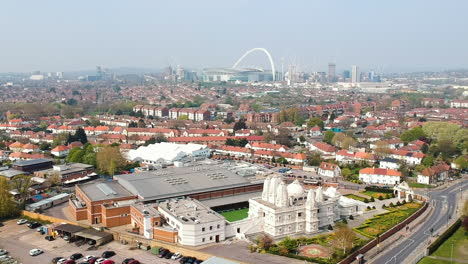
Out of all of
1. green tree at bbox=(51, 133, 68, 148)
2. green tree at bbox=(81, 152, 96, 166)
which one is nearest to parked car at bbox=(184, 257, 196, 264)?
green tree at bbox=(81, 152, 96, 166)

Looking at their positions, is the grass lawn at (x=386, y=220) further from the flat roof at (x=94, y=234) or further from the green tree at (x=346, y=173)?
the flat roof at (x=94, y=234)

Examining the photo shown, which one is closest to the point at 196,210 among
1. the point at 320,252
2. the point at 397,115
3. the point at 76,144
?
the point at 320,252

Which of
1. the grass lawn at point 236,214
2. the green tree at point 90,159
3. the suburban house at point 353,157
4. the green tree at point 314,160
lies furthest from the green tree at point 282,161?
the green tree at point 90,159

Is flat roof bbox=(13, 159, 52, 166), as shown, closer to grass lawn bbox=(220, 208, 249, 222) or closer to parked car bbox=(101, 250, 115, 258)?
grass lawn bbox=(220, 208, 249, 222)

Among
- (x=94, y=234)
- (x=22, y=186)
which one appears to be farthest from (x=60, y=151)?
(x=94, y=234)

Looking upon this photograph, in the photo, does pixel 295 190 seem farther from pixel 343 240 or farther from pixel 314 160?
pixel 314 160
